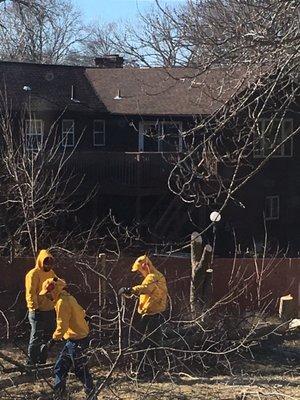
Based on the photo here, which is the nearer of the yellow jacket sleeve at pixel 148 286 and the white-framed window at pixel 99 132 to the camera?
the yellow jacket sleeve at pixel 148 286

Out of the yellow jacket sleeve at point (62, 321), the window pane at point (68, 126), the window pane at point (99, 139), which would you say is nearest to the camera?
the yellow jacket sleeve at point (62, 321)

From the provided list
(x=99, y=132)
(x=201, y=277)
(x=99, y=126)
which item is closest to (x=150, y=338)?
(x=201, y=277)

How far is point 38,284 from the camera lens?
10.8 meters

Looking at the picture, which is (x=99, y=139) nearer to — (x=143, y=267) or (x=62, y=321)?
(x=143, y=267)

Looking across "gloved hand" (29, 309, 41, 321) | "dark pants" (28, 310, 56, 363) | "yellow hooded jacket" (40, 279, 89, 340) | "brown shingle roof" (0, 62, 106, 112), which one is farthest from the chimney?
"yellow hooded jacket" (40, 279, 89, 340)

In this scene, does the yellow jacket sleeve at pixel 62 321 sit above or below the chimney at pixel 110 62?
below

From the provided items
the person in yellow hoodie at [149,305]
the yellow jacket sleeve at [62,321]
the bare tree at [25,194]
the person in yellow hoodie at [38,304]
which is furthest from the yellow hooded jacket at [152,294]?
the bare tree at [25,194]

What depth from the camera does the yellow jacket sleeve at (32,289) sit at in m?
10.7

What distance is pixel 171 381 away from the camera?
31.5 feet

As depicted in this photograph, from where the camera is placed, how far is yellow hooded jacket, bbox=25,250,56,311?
420 inches

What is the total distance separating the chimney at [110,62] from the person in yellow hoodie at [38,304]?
2391cm

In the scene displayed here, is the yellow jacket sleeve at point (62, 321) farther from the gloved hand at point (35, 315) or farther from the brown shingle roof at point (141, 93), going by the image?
the brown shingle roof at point (141, 93)

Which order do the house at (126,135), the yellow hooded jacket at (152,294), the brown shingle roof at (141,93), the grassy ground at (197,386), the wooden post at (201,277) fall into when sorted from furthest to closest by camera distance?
the brown shingle roof at (141,93) → the house at (126,135) → the wooden post at (201,277) → the yellow hooded jacket at (152,294) → the grassy ground at (197,386)

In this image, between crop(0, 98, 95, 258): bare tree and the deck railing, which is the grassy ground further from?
the deck railing
